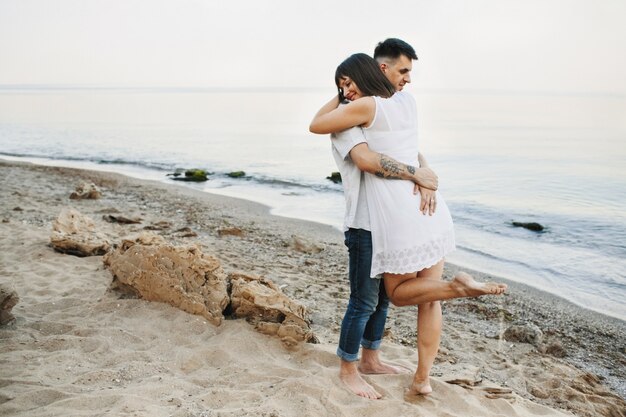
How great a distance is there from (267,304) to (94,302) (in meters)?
1.58

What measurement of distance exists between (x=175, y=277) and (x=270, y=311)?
35.9 inches

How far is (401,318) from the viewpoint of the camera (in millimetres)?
5246

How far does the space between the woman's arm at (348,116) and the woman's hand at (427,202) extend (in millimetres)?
541

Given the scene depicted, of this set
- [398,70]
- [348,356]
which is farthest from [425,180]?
[348,356]

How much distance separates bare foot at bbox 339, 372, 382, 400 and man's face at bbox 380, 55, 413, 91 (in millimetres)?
1936

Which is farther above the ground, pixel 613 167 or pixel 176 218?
A: pixel 613 167

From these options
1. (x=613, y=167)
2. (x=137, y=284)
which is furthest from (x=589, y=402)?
(x=613, y=167)

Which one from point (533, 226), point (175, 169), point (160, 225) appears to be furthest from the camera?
point (175, 169)

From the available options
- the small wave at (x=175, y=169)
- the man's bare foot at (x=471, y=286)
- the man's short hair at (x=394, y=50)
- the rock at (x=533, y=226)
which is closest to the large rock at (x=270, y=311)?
the man's bare foot at (x=471, y=286)

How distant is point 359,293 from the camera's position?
3.36 m

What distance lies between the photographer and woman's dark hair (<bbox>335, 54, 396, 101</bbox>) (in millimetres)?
3131

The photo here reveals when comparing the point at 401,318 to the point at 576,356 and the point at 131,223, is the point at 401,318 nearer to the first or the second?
the point at 576,356

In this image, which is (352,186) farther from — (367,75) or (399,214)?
(367,75)

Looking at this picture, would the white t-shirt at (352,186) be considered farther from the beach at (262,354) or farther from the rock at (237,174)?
the rock at (237,174)
